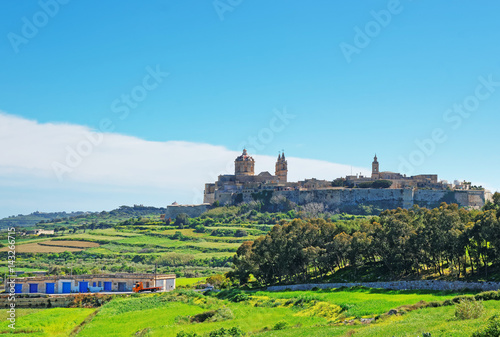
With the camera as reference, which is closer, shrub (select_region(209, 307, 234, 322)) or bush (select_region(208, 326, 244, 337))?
bush (select_region(208, 326, 244, 337))

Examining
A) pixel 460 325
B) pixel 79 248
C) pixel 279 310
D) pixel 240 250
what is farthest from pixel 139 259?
pixel 460 325

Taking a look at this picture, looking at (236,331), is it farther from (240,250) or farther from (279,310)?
(240,250)

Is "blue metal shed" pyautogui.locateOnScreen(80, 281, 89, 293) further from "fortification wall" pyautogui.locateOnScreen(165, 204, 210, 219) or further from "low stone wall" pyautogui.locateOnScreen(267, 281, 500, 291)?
"fortification wall" pyautogui.locateOnScreen(165, 204, 210, 219)

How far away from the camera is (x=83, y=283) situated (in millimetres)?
49000

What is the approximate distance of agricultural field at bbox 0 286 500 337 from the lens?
24094mm

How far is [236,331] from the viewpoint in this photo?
2752 centimetres

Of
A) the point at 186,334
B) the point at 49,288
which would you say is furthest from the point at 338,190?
the point at 186,334

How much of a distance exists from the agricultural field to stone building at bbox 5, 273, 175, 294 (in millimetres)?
6430

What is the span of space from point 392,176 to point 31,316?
299 feet

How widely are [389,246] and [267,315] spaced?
12683 millimetres

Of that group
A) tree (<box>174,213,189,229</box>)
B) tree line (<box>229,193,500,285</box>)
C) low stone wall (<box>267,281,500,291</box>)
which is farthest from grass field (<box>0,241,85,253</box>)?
low stone wall (<box>267,281,500,291</box>)

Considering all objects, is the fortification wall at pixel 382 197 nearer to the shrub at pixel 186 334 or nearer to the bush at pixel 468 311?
the shrub at pixel 186 334

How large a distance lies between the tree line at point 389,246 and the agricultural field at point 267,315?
4509mm

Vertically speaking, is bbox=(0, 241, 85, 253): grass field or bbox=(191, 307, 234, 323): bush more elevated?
bbox=(0, 241, 85, 253): grass field
